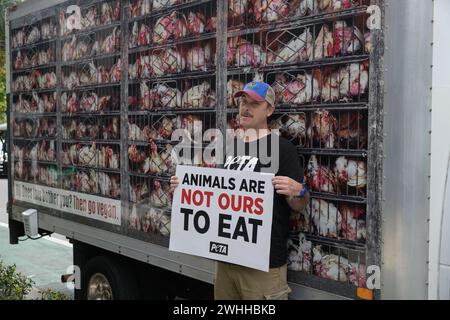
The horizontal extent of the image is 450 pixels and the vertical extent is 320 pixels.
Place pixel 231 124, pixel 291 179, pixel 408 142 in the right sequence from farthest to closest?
pixel 231 124
pixel 291 179
pixel 408 142

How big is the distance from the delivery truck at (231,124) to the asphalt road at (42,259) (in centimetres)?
148

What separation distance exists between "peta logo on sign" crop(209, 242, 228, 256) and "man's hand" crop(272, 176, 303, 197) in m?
0.55

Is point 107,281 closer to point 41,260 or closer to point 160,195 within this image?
point 160,195

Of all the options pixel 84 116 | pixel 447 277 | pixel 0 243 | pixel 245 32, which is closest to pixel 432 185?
pixel 447 277

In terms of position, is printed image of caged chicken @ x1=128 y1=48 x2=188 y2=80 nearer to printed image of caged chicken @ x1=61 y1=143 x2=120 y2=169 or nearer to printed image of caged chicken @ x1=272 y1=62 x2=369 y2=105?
printed image of caged chicken @ x1=61 y1=143 x2=120 y2=169

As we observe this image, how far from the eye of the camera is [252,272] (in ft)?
10.9

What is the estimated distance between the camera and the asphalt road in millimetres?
7324

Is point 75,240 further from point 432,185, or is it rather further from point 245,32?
point 432,185

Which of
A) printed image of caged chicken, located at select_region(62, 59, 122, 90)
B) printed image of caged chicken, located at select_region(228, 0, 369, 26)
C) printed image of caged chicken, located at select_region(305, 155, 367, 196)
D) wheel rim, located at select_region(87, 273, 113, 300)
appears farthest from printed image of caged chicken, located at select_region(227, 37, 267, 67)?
wheel rim, located at select_region(87, 273, 113, 300)

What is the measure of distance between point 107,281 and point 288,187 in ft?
8.17

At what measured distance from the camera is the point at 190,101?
12.8 feet

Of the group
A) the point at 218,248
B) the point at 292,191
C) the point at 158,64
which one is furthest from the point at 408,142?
the point at 158,64

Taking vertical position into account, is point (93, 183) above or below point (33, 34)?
below

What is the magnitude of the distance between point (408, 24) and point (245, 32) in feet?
3.70
